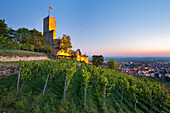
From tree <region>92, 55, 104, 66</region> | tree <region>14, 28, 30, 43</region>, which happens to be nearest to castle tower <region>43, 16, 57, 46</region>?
tree <region>14, 28, 30, 43</region>

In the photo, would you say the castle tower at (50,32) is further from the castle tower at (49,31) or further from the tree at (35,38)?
the tree at (35,38)

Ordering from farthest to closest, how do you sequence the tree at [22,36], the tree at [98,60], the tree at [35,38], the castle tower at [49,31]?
the castle tower at [49,31] → the tree at [98,60] → the tree at [35,38] → the tree at [22,36]

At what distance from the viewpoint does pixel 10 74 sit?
32.6 feet

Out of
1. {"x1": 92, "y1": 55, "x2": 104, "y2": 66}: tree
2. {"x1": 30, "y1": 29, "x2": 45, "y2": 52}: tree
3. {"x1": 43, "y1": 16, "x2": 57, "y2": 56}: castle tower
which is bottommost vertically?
{"x1": 92, "y1": 55, "x2": 104, "y2": 66}: tree

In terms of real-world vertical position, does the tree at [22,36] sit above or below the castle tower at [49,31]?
below

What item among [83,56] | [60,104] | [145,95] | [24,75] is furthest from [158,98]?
[83,56]

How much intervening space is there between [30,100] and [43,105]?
4.07 feet

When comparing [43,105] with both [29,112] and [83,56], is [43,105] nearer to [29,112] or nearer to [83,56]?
[29,112]

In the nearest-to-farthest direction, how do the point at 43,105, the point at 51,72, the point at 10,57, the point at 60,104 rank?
1. the point at 43,105
2. the point at 60,104
3. the point at 51,72
4. the point at 10,57

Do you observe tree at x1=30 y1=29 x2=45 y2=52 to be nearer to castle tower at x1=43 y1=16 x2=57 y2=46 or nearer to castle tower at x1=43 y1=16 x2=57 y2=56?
castle tower at x1=43 y1=16 x2=57 y2=56

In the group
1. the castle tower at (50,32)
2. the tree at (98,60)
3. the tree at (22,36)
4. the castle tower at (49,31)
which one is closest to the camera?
the tree at (22,36)

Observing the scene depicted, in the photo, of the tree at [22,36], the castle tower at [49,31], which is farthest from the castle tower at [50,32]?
the tree at [22,36]

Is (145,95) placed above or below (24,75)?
below

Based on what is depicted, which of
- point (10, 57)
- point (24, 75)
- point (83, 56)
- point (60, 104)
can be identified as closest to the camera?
point (60, 104)
